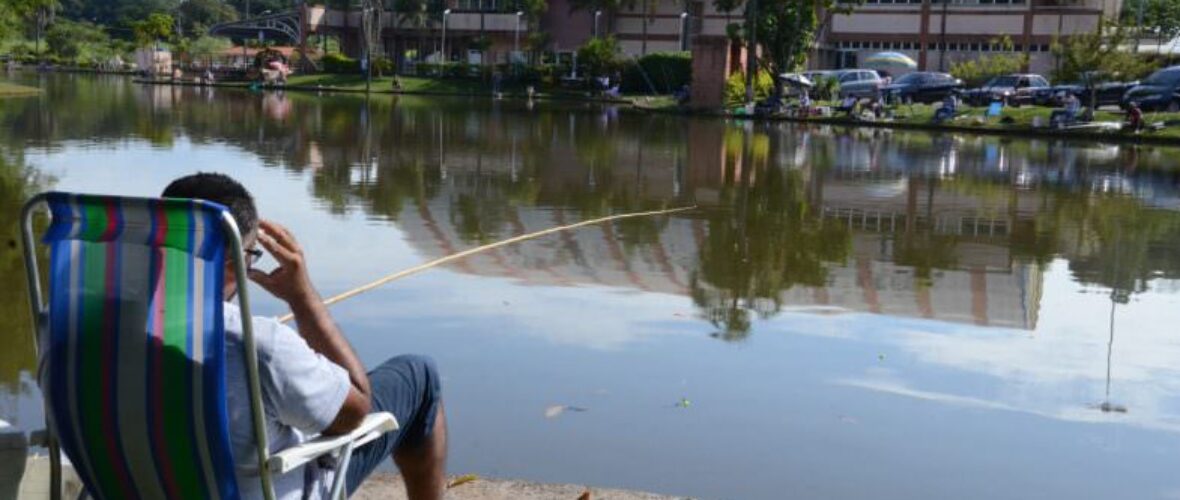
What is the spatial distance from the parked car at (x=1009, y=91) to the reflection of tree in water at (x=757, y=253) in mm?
28295

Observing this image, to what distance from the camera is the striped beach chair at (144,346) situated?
2680 mm

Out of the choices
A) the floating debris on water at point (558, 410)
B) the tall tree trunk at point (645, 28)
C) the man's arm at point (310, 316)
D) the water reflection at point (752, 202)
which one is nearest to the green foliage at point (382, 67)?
the tall tree trunk at point (645, 28)

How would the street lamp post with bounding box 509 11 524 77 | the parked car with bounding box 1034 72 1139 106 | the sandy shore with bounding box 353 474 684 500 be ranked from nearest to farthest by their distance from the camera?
1. the sandy shore with bounding box 353 474 684 500
2. the parked car with bounding box 1034 72 1139 106
3. the street lamp post with bounding box 509 11 524 77

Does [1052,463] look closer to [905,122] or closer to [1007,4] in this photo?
[905,122]

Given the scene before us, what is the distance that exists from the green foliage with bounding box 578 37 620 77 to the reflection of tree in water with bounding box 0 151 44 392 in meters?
48.5

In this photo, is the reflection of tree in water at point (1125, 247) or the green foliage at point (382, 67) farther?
the green foliage at point (382, 67)

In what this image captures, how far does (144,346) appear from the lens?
274 centimetres

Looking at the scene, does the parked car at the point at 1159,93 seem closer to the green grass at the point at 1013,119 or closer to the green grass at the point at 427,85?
the green grass at the point at 1013,119

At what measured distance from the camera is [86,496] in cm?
319

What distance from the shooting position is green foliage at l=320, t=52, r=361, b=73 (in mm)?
73250

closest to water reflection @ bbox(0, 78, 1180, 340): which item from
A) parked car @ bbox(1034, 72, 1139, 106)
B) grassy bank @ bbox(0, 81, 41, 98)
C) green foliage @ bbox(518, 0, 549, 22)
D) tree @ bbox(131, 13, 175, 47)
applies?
parked car @ bbox(1034, 72, 1139, 106)

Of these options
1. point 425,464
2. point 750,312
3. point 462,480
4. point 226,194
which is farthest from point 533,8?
point 226,194

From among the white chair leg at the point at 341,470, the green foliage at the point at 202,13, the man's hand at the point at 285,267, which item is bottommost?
the white chair leg at the point at 341,470

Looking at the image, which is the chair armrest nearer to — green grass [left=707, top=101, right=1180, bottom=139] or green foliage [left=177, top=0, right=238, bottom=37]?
green grass [left=707, top=101, right=1180, bottom=139]
